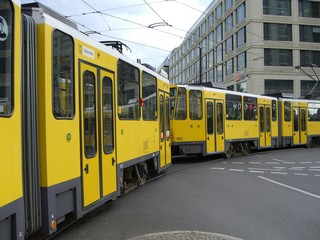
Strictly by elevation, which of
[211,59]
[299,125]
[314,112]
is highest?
[211,59]

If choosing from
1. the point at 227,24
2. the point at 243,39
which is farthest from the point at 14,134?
the point at 227,24

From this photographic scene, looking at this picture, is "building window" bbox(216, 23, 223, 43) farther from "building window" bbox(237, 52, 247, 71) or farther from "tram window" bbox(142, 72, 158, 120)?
"tram window" bbox(142, 72, 158, 120)

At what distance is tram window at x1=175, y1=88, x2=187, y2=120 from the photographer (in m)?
15.4

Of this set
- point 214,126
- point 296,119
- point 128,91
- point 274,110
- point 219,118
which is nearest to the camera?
point 128,91

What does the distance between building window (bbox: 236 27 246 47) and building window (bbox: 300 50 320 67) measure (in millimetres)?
7802

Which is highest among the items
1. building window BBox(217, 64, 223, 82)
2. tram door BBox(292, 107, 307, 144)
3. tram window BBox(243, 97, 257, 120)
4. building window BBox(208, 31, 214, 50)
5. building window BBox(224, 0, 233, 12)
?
building window BBox(224, 0, 233, 12)

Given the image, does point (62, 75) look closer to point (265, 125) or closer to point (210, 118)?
point (210, 118)

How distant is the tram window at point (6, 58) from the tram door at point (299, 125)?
22019 mm

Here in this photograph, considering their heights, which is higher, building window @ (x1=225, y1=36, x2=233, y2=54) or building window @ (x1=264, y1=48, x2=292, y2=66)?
building window @ (x1=225, y1=36, x2=233, y2=54)

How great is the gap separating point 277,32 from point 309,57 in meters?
5.91

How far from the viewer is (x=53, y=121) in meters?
4.62

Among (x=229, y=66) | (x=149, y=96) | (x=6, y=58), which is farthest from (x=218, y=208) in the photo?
(x=229, y=66)

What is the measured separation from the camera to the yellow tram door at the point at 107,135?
248 inches

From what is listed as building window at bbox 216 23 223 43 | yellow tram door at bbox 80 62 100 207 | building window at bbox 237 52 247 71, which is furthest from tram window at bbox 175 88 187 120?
building window at bbox 216 23 223 43
